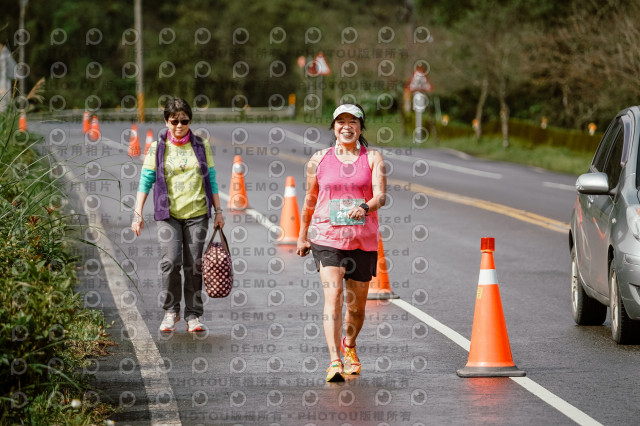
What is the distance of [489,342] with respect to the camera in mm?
9180

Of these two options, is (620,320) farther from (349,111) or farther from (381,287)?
(381,287)

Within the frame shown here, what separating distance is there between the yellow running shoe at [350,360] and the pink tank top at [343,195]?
2.26ft

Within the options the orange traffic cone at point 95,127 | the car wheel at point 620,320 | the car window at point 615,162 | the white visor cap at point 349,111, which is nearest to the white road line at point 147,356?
the white visor cap at point 349,111

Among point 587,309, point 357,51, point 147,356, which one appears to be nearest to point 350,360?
point 147,356

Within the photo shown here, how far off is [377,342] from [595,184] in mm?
2075

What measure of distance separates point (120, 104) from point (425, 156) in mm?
39212

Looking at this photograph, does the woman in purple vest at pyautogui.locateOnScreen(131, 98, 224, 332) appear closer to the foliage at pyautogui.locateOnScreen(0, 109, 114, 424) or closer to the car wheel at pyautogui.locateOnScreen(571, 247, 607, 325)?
the foliage at pyautogui.locateOnScreen(0, 109, 114, 424)

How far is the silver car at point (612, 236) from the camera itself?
993 cm

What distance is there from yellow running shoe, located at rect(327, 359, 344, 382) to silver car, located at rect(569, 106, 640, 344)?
93.4 inches

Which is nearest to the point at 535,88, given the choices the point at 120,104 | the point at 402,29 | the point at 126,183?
the point at 402,29

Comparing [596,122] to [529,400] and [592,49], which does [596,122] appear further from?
[529,400]

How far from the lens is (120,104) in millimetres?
75312

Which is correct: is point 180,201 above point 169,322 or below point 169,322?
above

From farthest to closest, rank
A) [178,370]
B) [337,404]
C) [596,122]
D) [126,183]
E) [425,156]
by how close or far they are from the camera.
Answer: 1. [596,122]
2. [425,156]
3. [126,183]
4. [178,370]
5. [337,404]
